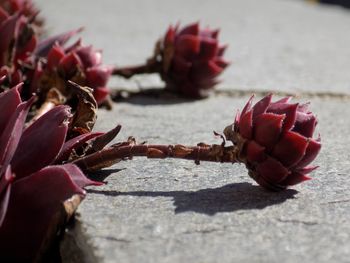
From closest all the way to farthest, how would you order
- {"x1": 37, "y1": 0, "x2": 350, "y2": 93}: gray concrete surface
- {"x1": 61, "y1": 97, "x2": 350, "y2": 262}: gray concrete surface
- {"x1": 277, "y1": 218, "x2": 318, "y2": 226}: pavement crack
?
{"x1": 61, "y1": 97, "x2": 350, "y2": 262}: gray concrete surface → {"x1": 277, "y1": 218, "x2": 318, "y2": 226}: pavement crack → {"x1": 37, "y1": 0, "x2": 350, "y2": 93}: gray concrete surface

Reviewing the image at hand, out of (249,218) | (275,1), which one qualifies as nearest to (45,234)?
(249,218)

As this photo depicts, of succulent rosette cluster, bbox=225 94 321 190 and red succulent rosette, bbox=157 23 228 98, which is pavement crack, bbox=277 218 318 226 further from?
red succulent rosette, bbox=157 23 228 98

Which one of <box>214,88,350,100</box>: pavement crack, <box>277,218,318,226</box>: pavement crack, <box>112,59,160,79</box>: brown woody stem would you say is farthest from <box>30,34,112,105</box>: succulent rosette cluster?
<box>277,218,318,226</box>: pavement crack

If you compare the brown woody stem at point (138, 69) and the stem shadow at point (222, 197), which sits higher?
the stem shadow at point (222, 197)

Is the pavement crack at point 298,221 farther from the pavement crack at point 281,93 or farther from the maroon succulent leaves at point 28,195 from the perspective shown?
the pavement crack at point 281,93

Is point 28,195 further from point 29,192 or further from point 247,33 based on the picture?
point 247,33

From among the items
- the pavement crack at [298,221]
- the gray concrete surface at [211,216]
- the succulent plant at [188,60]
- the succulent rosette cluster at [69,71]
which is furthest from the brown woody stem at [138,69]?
the pavement crack at [298,221]
